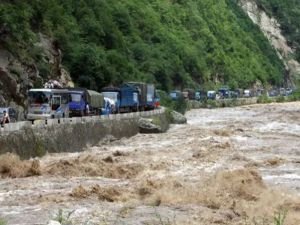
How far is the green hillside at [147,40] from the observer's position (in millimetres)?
55312

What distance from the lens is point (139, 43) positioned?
9119 cm

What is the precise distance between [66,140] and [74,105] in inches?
337

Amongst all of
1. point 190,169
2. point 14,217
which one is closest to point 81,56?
point 190,169

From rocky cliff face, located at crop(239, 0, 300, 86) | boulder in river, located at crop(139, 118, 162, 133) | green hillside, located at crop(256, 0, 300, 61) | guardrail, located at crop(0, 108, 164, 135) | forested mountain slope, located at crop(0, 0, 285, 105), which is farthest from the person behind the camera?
green hillside, located at crop(256, 0, 300, 61)

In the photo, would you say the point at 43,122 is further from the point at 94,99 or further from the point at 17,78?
the point at 17,78

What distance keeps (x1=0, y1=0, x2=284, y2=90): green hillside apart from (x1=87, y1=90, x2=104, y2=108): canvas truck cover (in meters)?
5.32

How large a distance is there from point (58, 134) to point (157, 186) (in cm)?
1269

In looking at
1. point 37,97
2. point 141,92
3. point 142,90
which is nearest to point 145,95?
point 142,90

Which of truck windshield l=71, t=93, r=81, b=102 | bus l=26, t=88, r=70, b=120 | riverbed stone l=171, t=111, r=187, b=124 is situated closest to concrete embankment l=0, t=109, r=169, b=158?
bus l=26, t=88, r=70, b=120

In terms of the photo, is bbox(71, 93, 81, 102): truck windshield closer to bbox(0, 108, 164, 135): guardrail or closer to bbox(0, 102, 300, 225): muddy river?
bbox(0, 108, 164, 135): guardrail

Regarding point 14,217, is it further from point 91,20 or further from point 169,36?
point 169,36

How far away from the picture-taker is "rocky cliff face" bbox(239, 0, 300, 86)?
18188cm

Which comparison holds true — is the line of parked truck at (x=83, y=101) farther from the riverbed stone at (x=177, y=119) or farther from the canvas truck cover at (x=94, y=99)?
the riverbed stone at (x=177, y=119)

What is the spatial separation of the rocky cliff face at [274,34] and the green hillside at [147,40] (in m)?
7.79
